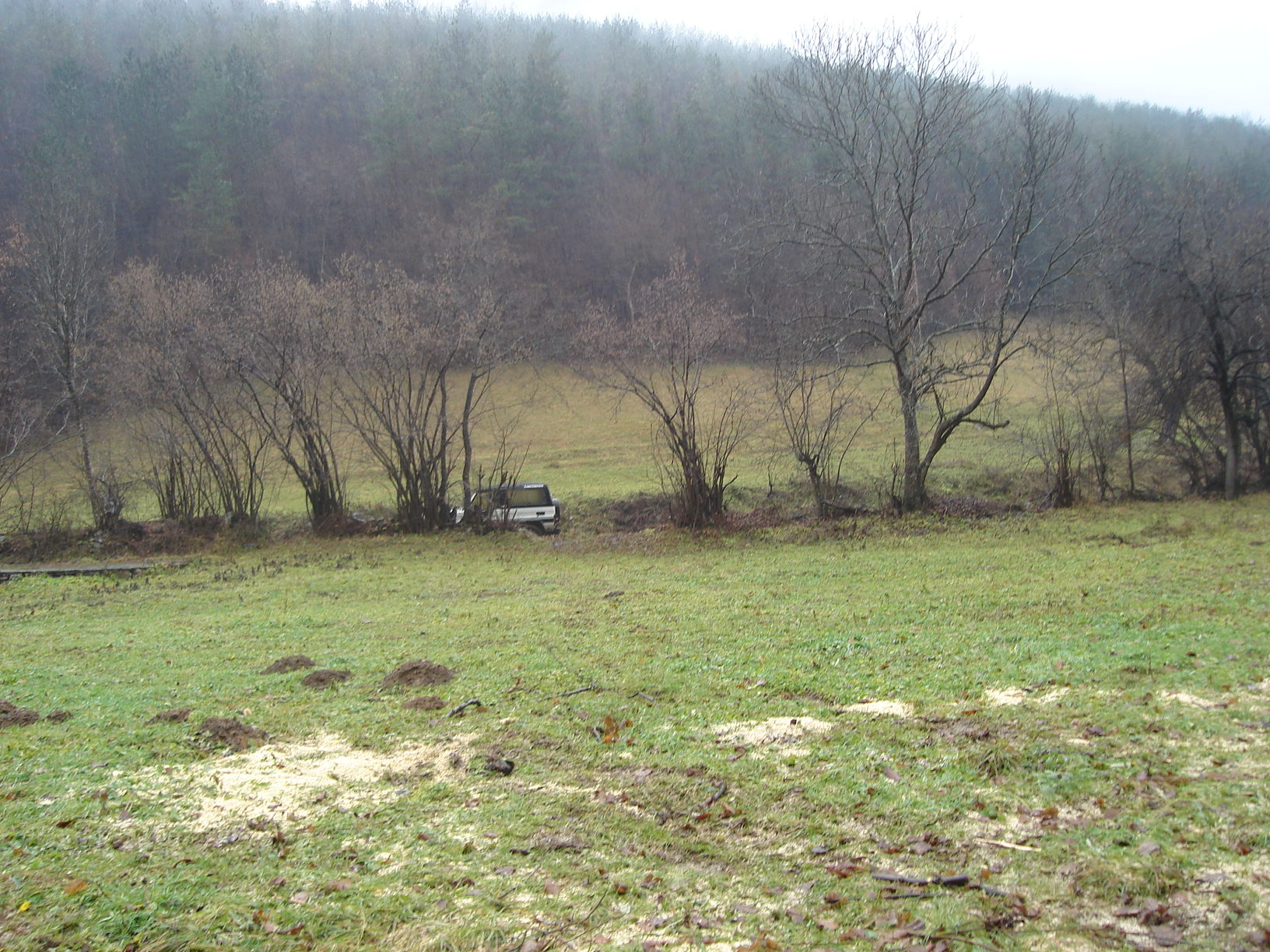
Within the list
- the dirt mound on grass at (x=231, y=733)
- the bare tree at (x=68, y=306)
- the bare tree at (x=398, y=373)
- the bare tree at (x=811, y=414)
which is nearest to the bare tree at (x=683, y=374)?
the bare tree at (x=811, y=414)

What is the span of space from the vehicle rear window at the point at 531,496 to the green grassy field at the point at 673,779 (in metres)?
9.43

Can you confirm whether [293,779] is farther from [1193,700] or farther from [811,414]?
[811,414]

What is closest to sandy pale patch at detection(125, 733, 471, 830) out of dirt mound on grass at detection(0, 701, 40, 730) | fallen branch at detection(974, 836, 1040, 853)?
dirt mound on grass at detection(0, 701, 40, 730)

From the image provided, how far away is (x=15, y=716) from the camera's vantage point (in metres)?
6.63

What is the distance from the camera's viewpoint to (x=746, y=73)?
69.8m

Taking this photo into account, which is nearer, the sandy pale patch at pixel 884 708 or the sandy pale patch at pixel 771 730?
the sandy pale patch at pixel 771 730

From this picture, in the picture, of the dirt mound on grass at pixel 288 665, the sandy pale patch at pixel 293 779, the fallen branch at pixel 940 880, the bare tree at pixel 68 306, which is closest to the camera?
the fallen branch at pixel 940 880

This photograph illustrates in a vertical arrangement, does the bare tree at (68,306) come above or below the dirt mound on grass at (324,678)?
above

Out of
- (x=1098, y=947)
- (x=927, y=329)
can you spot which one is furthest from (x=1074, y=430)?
(x=1098, y=947)

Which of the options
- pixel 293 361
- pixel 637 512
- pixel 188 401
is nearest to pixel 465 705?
pixel 293 361

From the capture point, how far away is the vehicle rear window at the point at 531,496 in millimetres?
20578

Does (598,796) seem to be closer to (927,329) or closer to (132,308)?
(132,308)

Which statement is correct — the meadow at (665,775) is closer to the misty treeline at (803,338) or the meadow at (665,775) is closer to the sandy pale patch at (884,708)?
the sandy pale patch at (884,708)

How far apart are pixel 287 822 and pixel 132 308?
Answer: 19395mm
